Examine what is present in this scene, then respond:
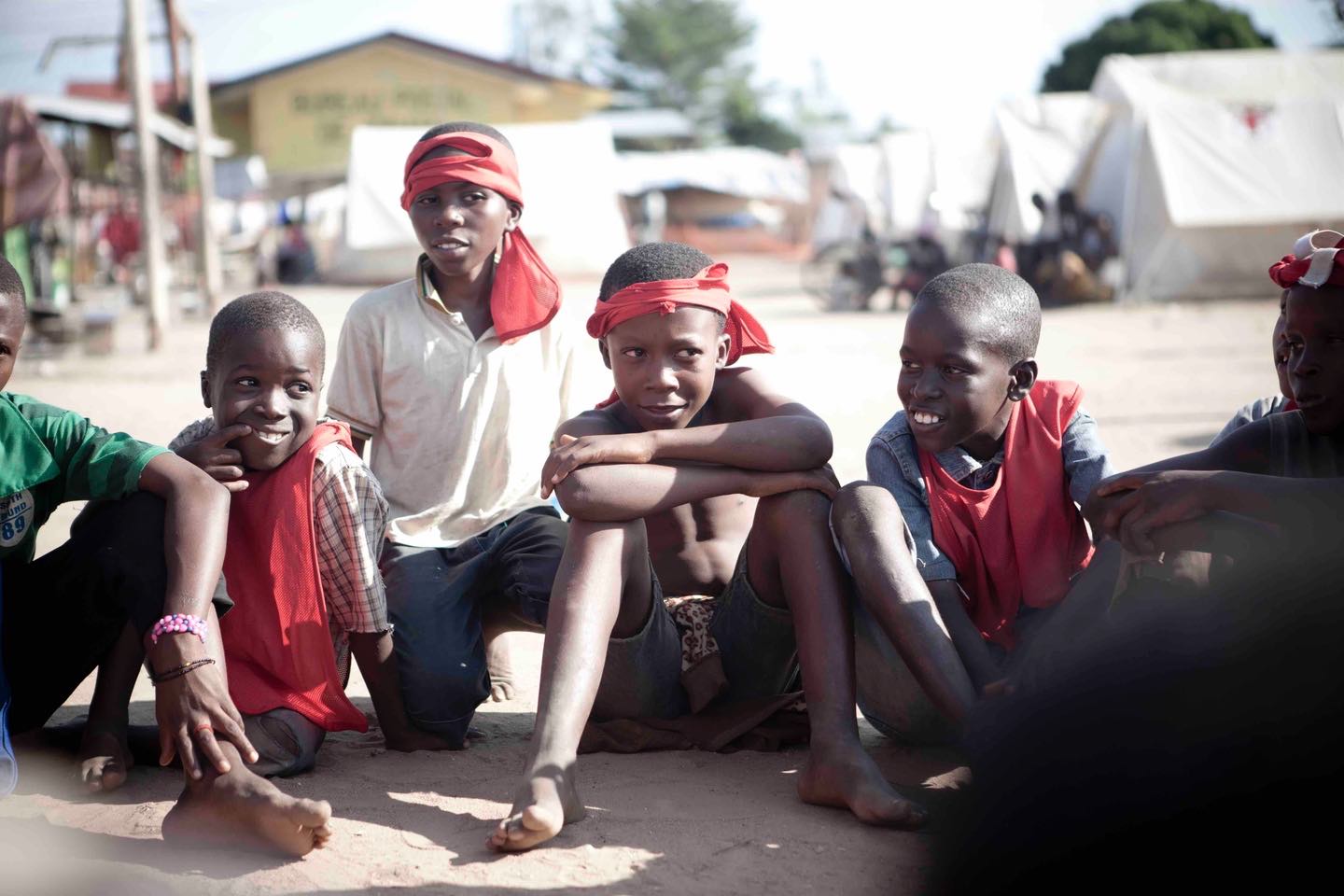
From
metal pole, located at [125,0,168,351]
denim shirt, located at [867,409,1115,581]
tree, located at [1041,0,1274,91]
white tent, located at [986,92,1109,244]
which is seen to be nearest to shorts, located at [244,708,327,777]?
denim shirt, located at [867,409,1115,581]

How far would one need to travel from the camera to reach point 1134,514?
229cm

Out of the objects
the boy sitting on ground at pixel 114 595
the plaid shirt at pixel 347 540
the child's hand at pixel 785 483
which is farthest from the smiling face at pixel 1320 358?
the boy sitting on ground at pixel 114 595

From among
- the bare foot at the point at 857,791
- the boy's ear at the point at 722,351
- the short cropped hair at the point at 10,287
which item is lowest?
the bare foot at the point at 857,791

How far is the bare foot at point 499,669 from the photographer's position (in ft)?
11.2

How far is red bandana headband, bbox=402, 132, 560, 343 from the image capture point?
10.8 feet

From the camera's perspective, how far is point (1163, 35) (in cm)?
3828

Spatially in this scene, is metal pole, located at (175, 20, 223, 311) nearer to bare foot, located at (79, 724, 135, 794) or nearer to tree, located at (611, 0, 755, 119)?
bare foot, located at (79, 724, 135, 794)

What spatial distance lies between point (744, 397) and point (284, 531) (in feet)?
3.48

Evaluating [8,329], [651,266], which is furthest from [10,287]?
[651,266]

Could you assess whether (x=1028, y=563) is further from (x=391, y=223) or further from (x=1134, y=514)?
(x=391, y=223)

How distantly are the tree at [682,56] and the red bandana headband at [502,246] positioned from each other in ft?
182

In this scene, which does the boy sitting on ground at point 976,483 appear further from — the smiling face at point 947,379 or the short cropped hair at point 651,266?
the short cropped hair at point 651,266

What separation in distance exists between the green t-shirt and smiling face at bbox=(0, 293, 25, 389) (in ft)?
0.22

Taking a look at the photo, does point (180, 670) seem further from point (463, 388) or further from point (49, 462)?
point (463, 388)
